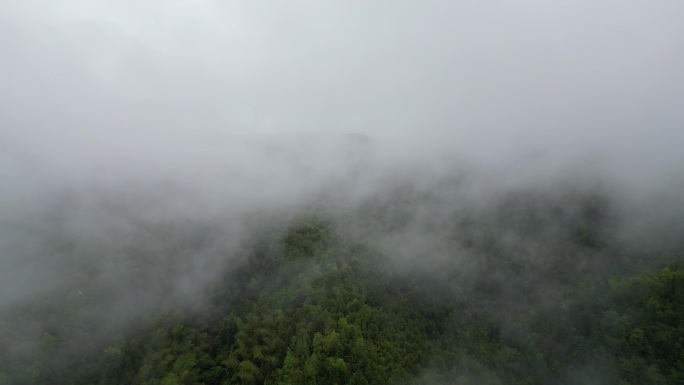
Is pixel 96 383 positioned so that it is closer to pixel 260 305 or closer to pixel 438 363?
pixel 260 305

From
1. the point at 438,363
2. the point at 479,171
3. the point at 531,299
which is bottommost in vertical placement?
the point at 438,363

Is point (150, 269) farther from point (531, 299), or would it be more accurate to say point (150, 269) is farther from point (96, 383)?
point (531, 299)

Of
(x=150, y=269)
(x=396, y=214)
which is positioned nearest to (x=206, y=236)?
(x=150, y=269)

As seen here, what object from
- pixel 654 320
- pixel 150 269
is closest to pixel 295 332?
pixel 150 269

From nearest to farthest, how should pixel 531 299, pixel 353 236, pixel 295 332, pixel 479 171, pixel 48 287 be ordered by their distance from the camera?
1. pixel 48 287
2. pixel 295 332
3. pixel 531 299
4. pixel 353 236
5. pixel 479 171

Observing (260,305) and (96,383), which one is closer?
(96,383)

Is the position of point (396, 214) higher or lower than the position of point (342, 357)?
higher

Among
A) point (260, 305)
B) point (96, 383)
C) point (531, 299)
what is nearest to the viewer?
point (96, 383)
